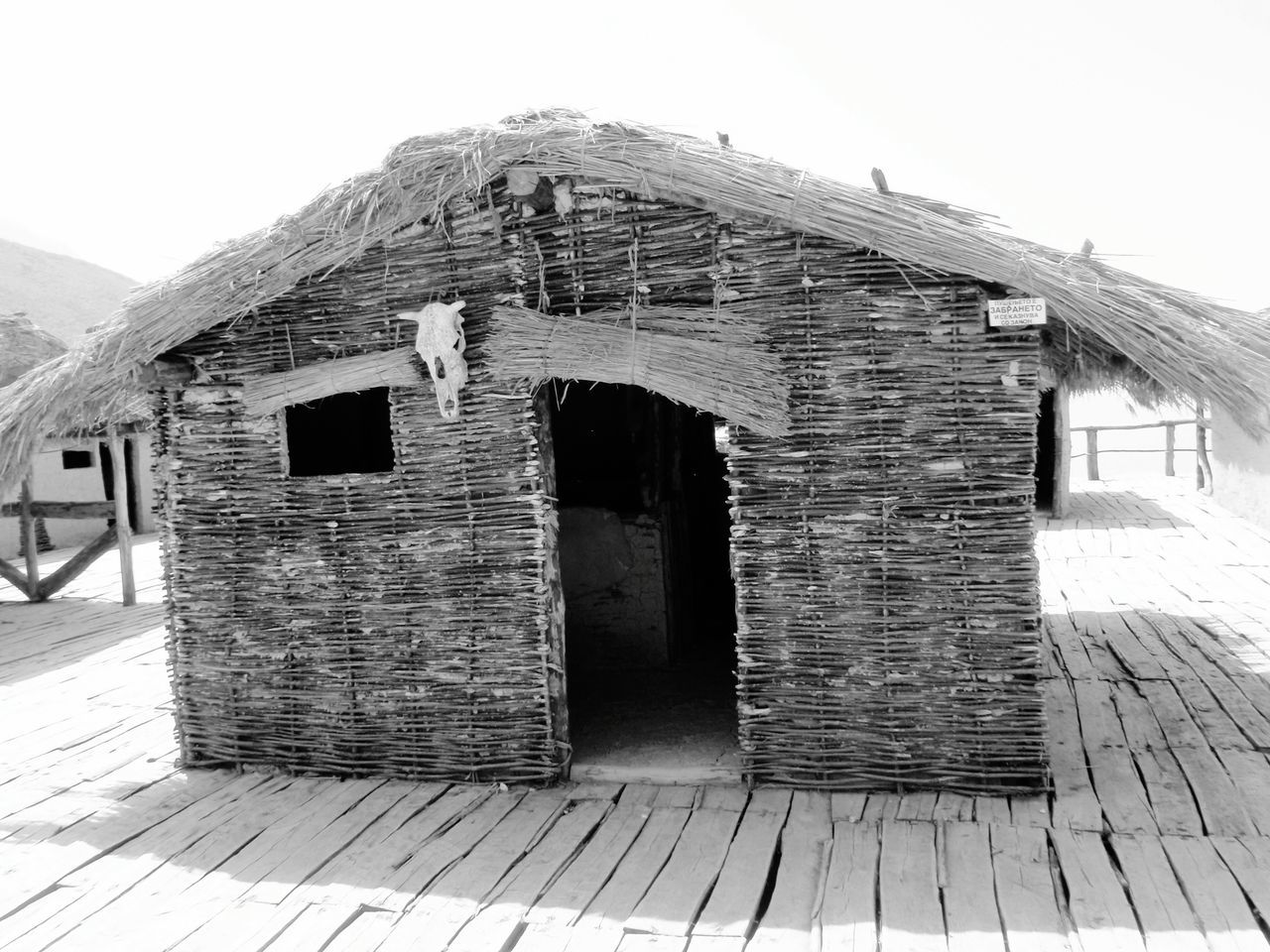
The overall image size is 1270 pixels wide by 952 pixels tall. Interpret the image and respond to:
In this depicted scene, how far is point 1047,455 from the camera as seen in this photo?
16.1 metres

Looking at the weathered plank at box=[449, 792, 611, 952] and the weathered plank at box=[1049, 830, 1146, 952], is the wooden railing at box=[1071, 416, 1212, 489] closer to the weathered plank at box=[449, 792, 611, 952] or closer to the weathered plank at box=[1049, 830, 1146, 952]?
the weathered plank at box=[1049, 830, 1146, 952]

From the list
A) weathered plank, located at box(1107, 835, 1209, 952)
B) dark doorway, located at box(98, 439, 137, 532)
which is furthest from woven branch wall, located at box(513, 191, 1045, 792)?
dark doorway, located at box(98, 439, 137, 532)

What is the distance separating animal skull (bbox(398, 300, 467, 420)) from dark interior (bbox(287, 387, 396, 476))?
1.92 meters

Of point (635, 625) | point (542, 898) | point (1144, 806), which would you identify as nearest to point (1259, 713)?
point (1144, 806)

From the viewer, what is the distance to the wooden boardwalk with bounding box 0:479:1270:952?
13.0ft

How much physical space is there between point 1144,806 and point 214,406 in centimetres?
505

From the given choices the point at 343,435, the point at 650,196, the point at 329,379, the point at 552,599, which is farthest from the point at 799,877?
the point at 343,435

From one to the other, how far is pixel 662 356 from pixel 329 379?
5.73 ft

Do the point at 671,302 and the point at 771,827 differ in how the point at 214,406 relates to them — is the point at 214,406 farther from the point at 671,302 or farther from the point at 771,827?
the point at 771,827

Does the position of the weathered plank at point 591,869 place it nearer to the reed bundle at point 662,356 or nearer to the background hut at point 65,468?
the reed bundle at point 662,356

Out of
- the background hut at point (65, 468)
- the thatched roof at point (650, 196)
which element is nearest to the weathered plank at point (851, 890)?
the thatched roof at point (650, 196)

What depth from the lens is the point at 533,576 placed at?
17.4 ft

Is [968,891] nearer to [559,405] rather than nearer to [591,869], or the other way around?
[591,869]

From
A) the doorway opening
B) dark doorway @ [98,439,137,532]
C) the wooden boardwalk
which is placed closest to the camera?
the wooden boardwalk
